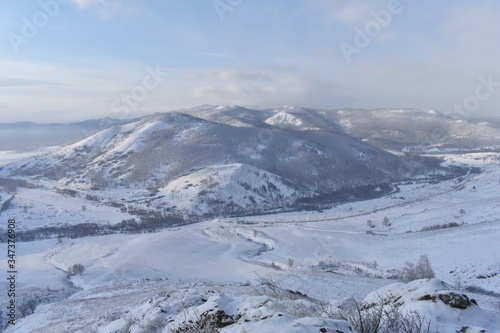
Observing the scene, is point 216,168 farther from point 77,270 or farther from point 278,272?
point 278,272

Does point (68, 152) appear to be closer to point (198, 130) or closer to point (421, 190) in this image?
point (198, 130)

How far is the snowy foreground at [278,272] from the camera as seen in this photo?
9.05 m

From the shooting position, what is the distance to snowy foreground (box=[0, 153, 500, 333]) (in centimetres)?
905

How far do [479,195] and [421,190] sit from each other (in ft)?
69.5

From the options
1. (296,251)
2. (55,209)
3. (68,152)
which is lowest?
(296,251)

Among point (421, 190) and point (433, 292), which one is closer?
point (433, 292)

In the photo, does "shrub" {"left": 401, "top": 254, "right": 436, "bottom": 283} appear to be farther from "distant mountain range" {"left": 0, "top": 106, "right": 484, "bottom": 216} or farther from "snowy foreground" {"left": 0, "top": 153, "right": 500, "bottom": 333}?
"distant mountain range" {"left": 0, "top": 106, "right": 484, "bottom": 216}

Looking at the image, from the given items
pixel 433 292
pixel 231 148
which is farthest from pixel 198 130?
pixel 433 292

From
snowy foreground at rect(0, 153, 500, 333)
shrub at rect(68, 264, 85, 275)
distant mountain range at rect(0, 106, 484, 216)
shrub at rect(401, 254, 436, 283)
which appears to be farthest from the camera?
distant mountain range at rect(0, 106, 484, 216)

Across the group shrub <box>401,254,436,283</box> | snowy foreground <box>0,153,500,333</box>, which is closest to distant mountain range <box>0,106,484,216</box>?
snowy foreground <box>0,153,500,333</box>

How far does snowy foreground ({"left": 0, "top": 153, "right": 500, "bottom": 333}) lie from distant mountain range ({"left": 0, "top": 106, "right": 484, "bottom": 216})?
54.5 ft

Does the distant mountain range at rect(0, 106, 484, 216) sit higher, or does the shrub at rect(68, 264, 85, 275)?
the distant mountain range at rect(0, 106, 484, 216)

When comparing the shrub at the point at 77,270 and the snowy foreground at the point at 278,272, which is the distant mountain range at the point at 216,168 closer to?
the snowy foreground at the point at 278,272

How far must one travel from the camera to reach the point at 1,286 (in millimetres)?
42188
